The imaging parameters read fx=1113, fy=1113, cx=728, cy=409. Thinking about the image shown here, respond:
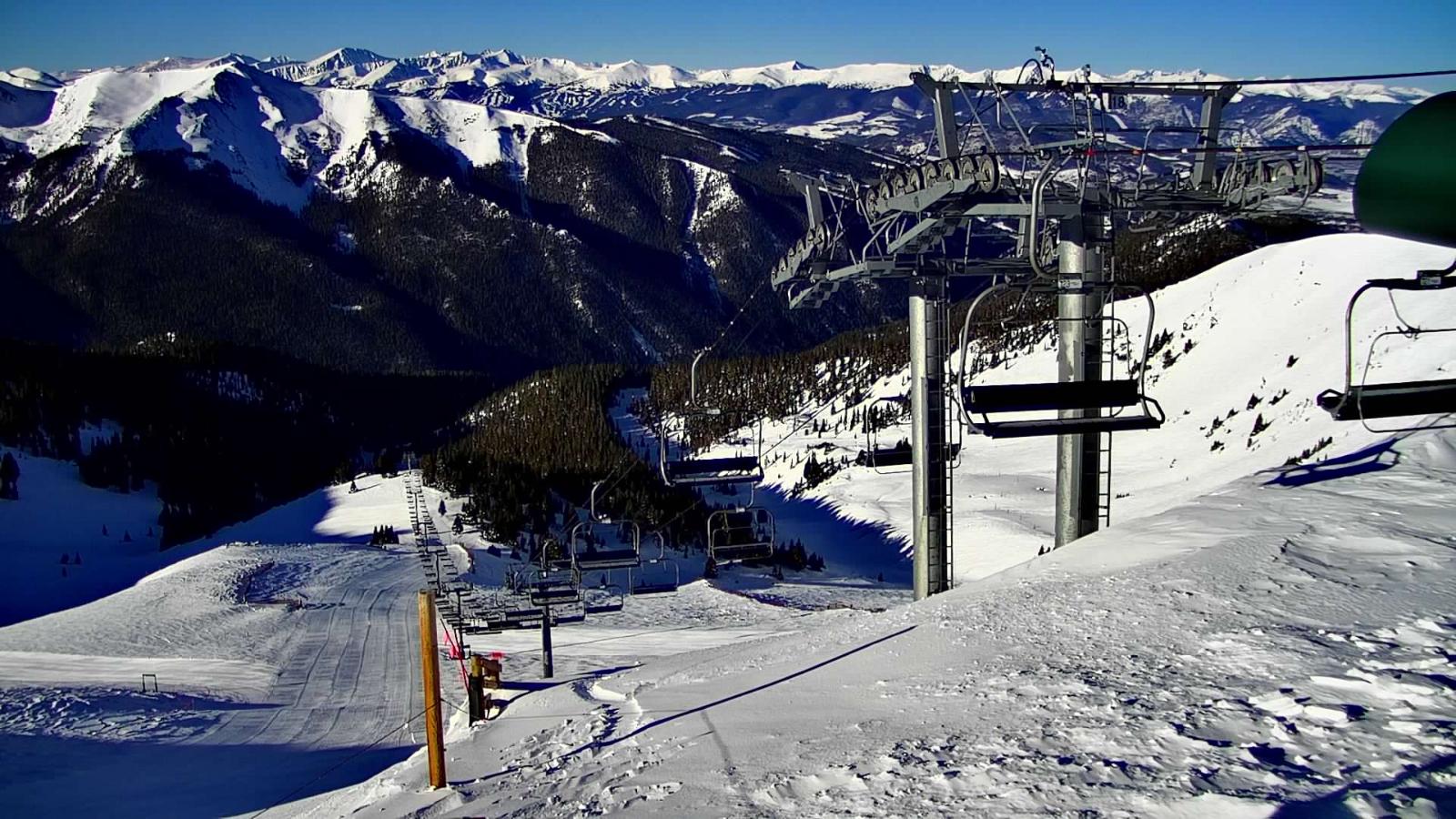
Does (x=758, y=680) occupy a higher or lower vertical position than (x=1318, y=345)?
lower

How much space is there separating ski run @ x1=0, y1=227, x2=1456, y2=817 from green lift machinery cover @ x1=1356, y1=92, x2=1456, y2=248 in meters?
3.70

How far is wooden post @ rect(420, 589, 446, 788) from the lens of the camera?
10875 millimetres

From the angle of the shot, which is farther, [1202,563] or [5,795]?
[5,795]

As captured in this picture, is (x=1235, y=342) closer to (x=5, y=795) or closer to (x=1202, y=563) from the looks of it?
(x=1202, y=563)

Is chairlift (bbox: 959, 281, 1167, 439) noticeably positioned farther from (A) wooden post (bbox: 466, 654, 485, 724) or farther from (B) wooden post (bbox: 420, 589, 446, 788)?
(A) wooden post (bbox: 466, 654, 485, 724)

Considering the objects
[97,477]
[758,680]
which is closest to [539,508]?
[758,680]

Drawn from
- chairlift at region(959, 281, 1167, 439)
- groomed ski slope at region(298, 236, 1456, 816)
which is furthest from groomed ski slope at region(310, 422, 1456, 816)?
chairlift at region(959, 281, 1167, 439)

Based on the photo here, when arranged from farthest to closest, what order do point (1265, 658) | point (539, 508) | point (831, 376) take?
point (831, 376)
point (539, 508)
point (1265, 658)

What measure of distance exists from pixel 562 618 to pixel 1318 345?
40.7 m

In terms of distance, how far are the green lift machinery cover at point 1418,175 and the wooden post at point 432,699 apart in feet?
28.8

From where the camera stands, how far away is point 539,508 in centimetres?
6375

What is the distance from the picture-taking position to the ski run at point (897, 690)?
7.77 meters

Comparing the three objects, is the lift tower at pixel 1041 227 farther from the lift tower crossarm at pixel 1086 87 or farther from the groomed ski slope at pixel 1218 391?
the groomed ski slope at pixel 1218 391

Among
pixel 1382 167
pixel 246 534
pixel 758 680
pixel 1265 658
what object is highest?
pixel 1382 167
